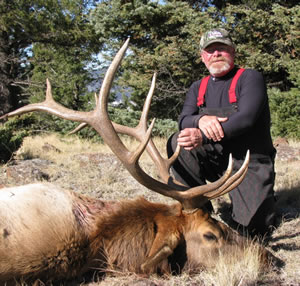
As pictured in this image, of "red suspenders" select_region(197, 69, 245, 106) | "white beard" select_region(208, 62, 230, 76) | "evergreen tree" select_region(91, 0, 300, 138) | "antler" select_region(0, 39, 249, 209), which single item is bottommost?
"antler" select_region(0, 39, 249, 209)

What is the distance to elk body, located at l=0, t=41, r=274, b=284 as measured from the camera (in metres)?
2.30

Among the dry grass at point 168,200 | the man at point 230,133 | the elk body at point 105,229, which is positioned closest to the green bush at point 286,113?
the dry grass at point 168,200

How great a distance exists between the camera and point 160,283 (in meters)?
2.48

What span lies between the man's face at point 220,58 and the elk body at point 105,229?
1526mm

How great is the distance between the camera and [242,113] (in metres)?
3.31

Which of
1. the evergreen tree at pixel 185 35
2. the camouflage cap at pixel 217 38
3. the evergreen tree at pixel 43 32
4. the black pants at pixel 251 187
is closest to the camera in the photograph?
the black pants at pixel 251 187

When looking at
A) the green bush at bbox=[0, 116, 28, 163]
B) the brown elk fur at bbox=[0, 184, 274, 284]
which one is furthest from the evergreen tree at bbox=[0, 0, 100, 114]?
the brown elk fur at bbox=[0, 184, 274, 284]

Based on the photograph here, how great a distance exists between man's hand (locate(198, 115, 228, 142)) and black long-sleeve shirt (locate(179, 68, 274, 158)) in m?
0.06

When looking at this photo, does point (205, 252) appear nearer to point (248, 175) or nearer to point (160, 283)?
point (160, 283)

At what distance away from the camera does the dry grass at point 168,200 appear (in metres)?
2.48

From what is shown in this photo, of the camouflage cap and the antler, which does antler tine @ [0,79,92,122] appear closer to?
the antler

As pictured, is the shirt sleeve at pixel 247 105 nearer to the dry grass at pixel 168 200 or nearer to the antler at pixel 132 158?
the antler at pixel 132 158

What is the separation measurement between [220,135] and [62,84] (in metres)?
11.7

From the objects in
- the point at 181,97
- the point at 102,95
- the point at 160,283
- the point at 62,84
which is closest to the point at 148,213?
the point at 160,283
